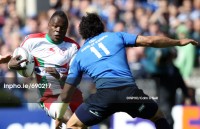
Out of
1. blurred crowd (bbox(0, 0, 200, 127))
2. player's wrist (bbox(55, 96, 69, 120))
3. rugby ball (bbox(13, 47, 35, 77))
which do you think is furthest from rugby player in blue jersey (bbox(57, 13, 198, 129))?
blurred crowd (bbox(0, 0, 200, 127))

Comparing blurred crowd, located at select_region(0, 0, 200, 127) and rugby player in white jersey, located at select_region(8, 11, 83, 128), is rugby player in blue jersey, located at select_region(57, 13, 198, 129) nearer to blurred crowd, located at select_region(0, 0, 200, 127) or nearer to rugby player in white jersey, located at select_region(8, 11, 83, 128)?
rugby player in white jersey, located at select_region(8, 11, 83, 128)

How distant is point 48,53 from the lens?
38.1 feet

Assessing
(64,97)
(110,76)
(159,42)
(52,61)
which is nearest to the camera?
(110,76)

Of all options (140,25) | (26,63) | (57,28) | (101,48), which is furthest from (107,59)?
(140,25)

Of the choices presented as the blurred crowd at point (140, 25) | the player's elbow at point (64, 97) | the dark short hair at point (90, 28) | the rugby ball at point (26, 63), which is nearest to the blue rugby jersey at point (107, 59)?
the dark short hair at point (90, 28)

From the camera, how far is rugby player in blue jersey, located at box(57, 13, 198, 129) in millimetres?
10109

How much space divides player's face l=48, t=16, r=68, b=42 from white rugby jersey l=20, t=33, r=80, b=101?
0.17 m

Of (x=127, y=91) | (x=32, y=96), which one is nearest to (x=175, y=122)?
(x=32, y=96)

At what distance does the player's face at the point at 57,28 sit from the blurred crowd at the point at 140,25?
356cm

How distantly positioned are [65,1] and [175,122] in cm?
594

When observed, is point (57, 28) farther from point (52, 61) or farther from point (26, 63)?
point (26, 63)

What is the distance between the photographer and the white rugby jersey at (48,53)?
1159 centimetres

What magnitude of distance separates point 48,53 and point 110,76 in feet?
5.84

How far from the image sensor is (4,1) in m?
19.5
